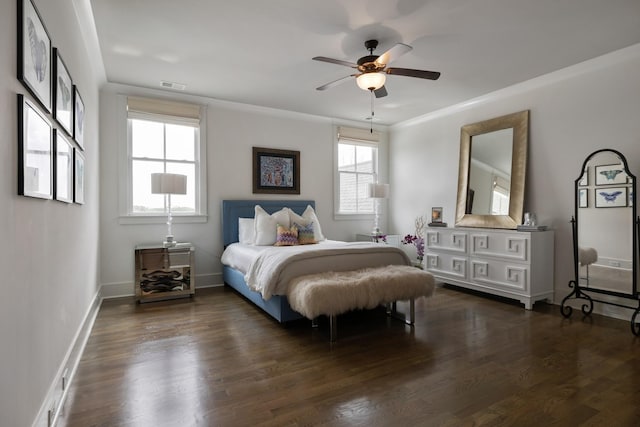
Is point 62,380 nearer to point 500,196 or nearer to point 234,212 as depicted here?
point 234,212

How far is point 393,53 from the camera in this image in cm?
282

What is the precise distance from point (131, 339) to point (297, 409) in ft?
5.99

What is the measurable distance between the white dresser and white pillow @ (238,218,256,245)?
2.64 metres

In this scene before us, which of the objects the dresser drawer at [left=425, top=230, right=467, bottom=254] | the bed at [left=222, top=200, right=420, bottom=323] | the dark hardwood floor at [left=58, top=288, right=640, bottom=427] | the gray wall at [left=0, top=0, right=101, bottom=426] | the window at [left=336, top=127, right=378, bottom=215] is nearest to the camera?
the gray wall at [left=0, top=0, right=101, bottom=426]

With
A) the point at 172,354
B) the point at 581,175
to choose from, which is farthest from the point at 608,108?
the point at 172,354

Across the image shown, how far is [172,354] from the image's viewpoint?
8.82 feet

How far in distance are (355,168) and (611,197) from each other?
12.4 ft

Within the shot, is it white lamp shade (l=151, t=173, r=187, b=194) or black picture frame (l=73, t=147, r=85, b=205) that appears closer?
black picture frame (l=73, t=147, r=85, b=205)

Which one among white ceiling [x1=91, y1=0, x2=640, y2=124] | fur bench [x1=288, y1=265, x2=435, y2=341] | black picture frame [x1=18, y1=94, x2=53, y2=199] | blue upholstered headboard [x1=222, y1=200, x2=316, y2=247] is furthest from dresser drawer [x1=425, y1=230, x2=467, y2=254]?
black picture frame [x1=18, y1=94, x2=53, y2=199]

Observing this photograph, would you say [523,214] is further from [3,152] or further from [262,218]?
[3,152]

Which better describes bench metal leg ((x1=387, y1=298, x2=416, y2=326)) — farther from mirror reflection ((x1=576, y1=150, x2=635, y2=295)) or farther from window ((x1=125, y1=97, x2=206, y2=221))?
window ((x1=125, y1=97, x2=206, y2=221))

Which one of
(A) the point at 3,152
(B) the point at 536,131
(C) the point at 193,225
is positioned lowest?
(C) the point at 193,225

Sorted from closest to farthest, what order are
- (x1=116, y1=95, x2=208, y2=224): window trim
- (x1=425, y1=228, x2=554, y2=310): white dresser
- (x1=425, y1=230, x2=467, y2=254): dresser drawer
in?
(x1=425, y1=228, x2=554, y2=310): white dresser < (x1=116, y1=95, x2=208, y2=224): window trim < (x1=425, y1=230, x2=467, y2=254): dresser drawer

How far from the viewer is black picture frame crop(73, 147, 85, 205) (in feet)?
8.23
